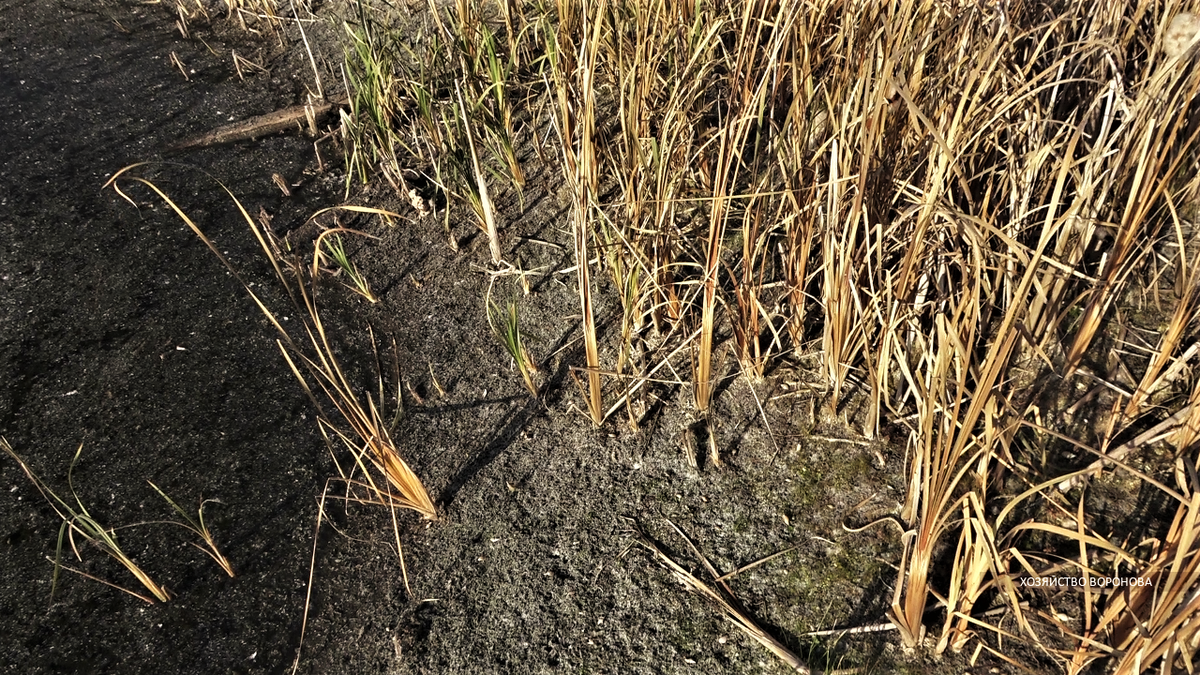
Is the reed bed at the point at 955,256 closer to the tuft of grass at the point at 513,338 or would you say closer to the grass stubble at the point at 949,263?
the grass stubble at the point at 949,263

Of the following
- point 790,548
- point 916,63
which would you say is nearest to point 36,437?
point 790,548

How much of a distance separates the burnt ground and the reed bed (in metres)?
0.10

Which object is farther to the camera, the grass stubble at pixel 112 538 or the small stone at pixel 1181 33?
the grass stubble at pixel 112 538

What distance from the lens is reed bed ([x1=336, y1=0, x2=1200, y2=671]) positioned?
3.43 feet

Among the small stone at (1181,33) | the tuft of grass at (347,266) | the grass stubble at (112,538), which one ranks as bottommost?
the grass stubble at (112,538)

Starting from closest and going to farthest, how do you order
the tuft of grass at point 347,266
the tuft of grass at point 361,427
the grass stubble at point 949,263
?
the grass stubble at point 949,263 < the tuft of grass at point 361,427 < the tuft of grass at point 347,266

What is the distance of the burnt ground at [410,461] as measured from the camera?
1.20 metres

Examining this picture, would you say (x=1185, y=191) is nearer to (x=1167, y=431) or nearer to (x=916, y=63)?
(x=1167, y=431)

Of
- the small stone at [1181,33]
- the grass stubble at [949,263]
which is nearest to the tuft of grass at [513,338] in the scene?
the grass stubble at [949,263]

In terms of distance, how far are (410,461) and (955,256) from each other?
37.1 inches

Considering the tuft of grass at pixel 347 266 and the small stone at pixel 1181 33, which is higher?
the small stone at pixel 1181 33

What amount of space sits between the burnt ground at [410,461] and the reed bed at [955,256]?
10 centimetres

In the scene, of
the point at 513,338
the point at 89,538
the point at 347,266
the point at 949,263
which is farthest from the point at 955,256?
the point at 89,538

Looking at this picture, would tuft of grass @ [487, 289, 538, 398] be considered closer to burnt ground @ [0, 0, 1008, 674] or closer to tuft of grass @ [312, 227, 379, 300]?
burnt ground @ [0, 0, 1008, 674]
